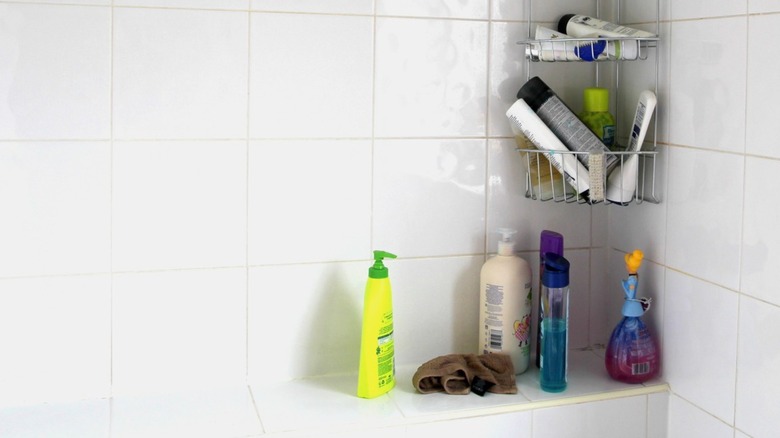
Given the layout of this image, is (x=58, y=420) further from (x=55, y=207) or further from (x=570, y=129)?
(x=570, y=129)

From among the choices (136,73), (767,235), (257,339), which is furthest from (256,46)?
(767,235)

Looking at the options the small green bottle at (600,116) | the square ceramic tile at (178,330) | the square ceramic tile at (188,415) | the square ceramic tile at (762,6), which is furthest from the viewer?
the small green bottle at (600,116)

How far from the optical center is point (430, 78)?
1.62 metres

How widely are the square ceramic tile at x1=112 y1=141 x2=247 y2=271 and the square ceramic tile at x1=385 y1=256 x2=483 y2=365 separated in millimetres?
313

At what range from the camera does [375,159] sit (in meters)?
1.60

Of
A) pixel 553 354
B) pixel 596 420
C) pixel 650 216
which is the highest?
pixel 650 216

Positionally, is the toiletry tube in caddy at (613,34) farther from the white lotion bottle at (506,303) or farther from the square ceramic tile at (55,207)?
the square ceramic tile at (55,207)

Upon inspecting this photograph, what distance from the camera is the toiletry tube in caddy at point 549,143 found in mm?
1548

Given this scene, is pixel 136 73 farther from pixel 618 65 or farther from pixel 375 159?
pixel 618 65

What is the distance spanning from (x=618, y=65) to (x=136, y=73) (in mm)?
890

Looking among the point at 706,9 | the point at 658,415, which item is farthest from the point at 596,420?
the point at 706,9

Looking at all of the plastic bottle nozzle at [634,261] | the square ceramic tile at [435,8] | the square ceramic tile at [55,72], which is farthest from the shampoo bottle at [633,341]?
the square ceramic tile at [55,72]

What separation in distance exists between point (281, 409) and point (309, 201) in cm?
37

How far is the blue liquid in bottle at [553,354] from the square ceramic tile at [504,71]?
38 centimetres
